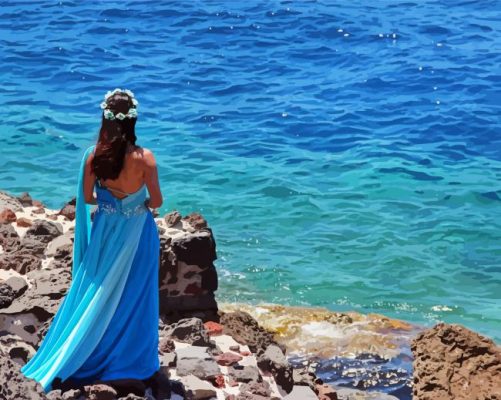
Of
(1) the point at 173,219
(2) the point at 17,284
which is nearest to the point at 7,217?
(1) the point at 173,219

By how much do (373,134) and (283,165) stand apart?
193 cm

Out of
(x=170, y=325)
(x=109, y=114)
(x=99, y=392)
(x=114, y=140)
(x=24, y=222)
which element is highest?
(x=109, y=114)

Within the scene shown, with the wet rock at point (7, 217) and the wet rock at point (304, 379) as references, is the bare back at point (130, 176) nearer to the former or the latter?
the wet rock at point (304, 379)

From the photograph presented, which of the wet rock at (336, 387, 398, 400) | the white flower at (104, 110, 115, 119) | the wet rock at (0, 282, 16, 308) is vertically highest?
the white flower at (104, 110, 115, 119)

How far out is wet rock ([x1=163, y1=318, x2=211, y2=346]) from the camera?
751cm

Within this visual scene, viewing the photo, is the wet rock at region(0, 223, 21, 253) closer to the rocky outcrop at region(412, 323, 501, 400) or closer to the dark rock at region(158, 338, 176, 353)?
the dark rock at region(158, 338, 176, 353)

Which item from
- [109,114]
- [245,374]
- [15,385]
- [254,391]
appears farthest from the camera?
[245,374]

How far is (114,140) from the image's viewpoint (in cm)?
614

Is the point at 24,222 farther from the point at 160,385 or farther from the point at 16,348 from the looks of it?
the point at 160,385

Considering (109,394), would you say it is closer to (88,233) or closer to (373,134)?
(88,233)

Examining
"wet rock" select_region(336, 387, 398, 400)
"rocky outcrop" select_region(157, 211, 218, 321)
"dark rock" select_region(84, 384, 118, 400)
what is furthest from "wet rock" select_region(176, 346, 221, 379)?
"wet rock" select_region(336, 387, 398, 400)

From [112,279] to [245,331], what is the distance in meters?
2.24

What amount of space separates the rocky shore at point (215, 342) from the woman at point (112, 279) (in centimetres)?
13

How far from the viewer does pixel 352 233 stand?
1284cm
